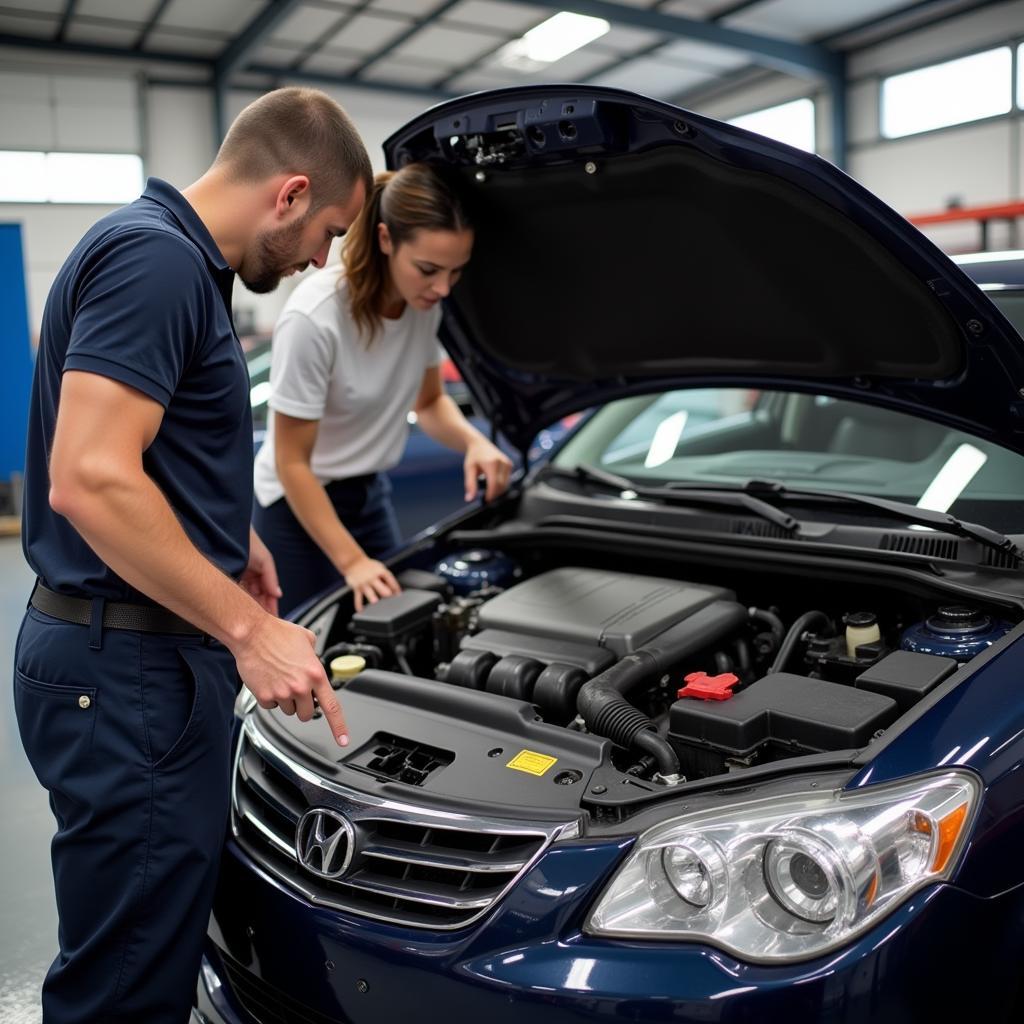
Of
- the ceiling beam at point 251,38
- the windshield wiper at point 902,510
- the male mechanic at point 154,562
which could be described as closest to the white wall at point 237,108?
the ceiling beam at point 251,38

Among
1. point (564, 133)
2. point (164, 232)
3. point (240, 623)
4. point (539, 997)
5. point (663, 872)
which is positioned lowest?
point (539, 997)

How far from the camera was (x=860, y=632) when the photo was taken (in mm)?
1665

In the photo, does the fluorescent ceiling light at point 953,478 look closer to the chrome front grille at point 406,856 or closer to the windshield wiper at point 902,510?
the windshield wiper at point 902,510

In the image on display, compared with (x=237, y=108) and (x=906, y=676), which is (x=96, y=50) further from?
(x=906, y=676)

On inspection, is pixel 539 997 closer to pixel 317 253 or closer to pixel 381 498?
pixel 317 253

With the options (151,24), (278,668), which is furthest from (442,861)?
(151,24)

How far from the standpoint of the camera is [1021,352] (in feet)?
5.05

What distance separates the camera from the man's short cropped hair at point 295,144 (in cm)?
142

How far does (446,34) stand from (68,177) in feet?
15.3

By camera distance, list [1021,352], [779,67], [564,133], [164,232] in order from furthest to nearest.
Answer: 1. [779,67]
2. [564,133]
3. [1021,352]
4. [164,232]

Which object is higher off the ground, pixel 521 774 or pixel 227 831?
pixel 521 774

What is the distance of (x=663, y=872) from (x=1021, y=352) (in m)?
0.97

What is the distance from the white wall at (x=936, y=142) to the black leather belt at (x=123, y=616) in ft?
30.9

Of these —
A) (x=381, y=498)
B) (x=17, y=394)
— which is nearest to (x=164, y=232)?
(x=381, y=498)
